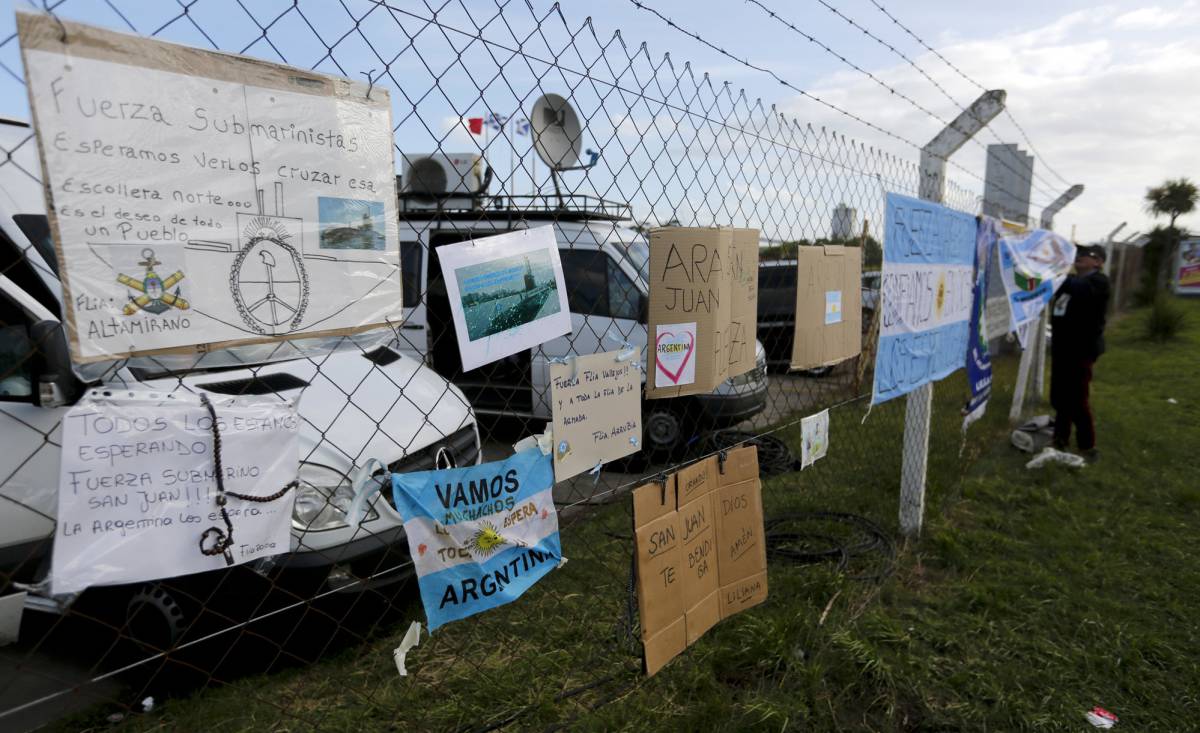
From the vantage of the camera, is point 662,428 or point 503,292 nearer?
point 503,292

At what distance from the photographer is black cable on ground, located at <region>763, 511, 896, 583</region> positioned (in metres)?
3.59

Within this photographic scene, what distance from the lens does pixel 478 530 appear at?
1727 mm

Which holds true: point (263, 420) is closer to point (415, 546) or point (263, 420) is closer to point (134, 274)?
point (134, 274)

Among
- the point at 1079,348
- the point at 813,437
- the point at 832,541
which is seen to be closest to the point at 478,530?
the point at 813,437

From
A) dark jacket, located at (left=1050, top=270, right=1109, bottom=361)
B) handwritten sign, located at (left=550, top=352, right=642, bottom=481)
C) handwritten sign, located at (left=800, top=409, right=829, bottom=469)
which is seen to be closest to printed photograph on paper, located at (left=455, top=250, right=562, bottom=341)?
handwritten sign, located at (left=550, top=352, right=642, bottom=481)

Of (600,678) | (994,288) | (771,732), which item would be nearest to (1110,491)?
(994,288)

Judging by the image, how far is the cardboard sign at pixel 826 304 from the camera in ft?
8.79

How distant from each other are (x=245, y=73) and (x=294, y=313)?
41cm

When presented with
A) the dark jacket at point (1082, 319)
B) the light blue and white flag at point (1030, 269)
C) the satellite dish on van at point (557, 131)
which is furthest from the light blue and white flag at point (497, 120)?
the dark jacket at point (1082, 319)

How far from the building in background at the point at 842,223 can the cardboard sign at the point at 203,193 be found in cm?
228

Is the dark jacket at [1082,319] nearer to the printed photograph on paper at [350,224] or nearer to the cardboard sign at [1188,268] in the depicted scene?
the printed photograph on paper at [350,224]

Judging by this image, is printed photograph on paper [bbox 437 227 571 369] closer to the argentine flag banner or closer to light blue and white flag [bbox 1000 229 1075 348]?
the argentine flag banner

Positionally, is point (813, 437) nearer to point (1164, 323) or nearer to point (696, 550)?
point (696, 550)

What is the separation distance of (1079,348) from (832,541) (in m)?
3.53
